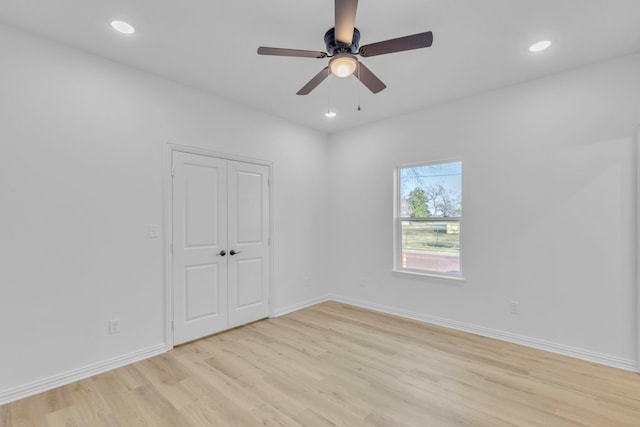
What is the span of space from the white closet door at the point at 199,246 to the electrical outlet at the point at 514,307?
10.8 feet

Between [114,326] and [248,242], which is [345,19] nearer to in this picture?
[248,242]

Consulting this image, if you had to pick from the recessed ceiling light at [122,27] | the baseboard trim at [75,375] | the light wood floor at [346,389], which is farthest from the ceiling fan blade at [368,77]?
the baseboard trim at [75,375]

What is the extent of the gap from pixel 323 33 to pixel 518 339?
3.61m

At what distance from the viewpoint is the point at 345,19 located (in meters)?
1.76

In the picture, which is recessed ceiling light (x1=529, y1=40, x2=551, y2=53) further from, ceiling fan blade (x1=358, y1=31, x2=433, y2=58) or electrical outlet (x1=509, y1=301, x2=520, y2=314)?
electrical outlet (x1=509, y1=301, x2=520, y2=314)

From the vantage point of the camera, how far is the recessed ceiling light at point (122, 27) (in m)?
2.31

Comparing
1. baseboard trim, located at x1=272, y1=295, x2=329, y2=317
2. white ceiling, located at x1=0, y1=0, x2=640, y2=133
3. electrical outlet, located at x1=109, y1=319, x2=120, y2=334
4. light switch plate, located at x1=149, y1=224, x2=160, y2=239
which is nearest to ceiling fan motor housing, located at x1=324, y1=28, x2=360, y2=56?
white ceiling, located at x1=0, y1=0, x2=640, y2=133

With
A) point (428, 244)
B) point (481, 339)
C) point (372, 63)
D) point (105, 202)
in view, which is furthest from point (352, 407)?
point (372, 63)

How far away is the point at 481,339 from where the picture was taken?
3.42 meters

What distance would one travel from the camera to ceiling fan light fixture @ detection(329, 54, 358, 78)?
195cm

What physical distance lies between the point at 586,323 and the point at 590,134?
182 centimetres

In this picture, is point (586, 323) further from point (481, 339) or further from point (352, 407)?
point (352, 407)

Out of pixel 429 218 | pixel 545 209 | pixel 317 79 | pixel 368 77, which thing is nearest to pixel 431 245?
pixel 429 218

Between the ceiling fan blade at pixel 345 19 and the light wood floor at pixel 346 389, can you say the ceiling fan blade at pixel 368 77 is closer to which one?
the ceiling fan blade at pixel 345 19
